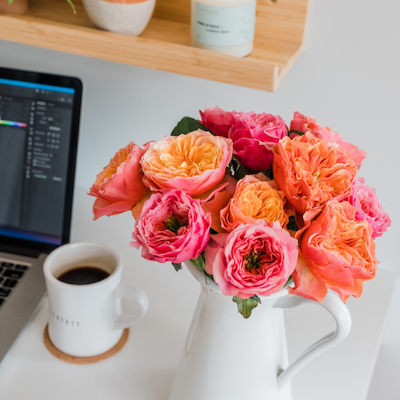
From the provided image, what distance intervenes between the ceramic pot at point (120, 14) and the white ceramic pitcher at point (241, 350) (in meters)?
0.29

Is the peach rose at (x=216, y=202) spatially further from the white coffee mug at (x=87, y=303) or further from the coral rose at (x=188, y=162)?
the white coffee mug at (x=87, y=303)

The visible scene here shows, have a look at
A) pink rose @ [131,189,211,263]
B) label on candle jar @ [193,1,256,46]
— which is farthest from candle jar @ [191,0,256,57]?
pink rose @ [131,189,211,263]

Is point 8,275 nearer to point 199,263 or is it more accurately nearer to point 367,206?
point 199,263

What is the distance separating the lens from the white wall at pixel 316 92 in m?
0.56

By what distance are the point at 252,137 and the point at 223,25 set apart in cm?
17

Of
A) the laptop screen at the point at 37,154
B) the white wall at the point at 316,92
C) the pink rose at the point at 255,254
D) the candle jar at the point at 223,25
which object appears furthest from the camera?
the laptop screen at the point at 37,154

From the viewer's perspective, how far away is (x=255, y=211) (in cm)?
32

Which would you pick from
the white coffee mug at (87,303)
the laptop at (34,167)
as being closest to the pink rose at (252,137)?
the white coffee mug at (87,303)

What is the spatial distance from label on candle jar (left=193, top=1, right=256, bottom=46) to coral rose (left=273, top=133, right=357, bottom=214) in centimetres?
18

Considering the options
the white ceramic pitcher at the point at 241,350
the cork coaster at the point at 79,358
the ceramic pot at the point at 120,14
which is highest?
the ceramic pot at the point at 120,14

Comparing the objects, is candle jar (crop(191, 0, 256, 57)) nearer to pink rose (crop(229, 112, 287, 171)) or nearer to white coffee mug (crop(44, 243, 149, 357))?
pink rose (crop(229, 112, 287, 171))

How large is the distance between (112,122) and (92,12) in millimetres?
274

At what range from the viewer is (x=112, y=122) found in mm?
762

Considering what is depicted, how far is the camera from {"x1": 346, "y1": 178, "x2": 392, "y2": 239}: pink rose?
0.34m
